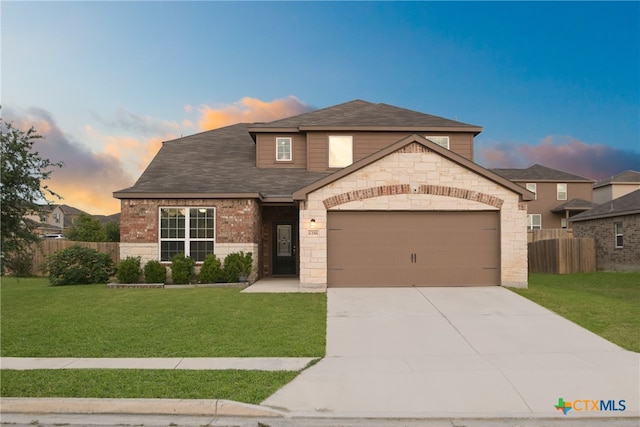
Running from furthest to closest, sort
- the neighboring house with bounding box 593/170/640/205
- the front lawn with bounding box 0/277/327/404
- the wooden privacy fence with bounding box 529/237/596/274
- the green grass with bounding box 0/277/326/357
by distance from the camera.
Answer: the neighboring house with bounding box 593/170/640/205
the wooden privacy fence with bounding box 529/237/596/274
the green grass with bounding box 0/277/326/357
the front lawn with bounding box 0/277/327/404

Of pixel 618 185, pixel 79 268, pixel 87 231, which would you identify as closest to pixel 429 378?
pixel 79 268

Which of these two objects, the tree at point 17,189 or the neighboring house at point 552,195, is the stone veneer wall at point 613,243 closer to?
the neighboring house at point 552,195

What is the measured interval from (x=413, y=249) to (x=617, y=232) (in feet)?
52.8

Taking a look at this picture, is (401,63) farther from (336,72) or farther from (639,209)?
(639,209)

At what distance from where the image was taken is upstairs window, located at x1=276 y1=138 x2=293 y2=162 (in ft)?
71.7

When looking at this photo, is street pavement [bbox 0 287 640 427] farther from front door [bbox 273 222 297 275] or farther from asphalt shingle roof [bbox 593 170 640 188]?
asphalt shingle roof [bbox 593 170 640 188]

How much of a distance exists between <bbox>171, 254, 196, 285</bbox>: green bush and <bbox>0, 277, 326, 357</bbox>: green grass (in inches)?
55.0

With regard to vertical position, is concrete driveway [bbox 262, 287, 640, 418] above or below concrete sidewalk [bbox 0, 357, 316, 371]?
below

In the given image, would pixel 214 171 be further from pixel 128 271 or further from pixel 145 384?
pixel 145 384

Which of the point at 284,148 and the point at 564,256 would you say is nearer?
the point at 284,148

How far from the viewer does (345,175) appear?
50.1 ft

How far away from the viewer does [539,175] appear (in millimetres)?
42000

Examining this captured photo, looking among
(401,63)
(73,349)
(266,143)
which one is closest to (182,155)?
(266,143)

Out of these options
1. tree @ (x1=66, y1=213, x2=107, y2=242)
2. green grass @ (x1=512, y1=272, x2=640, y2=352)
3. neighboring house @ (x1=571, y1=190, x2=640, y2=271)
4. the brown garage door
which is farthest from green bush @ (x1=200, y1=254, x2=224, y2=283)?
neighboring house @ (x1=571, y1=190, x2=640, y2=271)
